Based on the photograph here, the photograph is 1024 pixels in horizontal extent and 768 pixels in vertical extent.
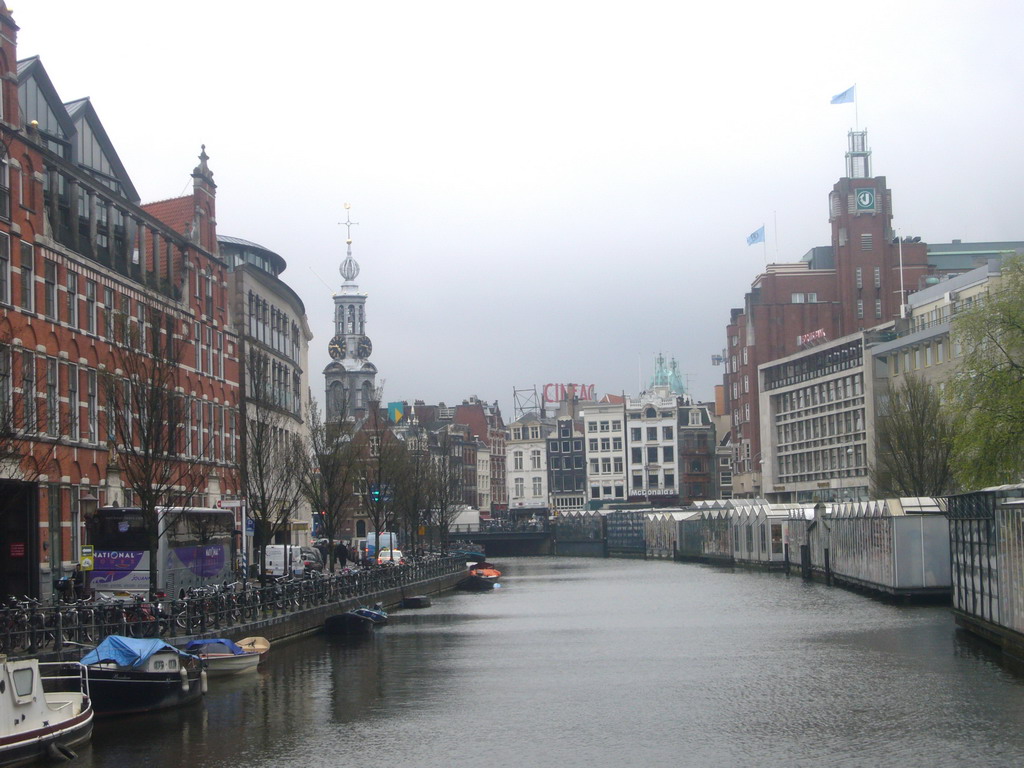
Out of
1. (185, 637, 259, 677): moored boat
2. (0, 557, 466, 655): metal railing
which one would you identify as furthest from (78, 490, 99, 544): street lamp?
(185, 637, 259, 677): moored boat

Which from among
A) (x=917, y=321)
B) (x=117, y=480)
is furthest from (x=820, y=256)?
(x=117, y=480)

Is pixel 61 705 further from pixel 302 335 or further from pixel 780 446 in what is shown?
pixel 780 446

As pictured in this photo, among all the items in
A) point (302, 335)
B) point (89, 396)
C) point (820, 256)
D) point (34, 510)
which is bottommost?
point (34, 510)

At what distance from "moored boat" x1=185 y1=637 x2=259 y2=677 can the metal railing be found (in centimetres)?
96

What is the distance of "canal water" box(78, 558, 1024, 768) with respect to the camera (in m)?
27.5

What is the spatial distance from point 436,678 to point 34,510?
17.1 m

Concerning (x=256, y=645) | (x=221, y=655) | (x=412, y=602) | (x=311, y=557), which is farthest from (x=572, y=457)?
(x=221, y=655)

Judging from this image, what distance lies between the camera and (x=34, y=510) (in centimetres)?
4884

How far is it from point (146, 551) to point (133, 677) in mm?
14981

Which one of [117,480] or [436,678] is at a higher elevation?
[117,480]

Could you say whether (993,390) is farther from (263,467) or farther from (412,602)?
(412,602)

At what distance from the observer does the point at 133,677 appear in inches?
1272

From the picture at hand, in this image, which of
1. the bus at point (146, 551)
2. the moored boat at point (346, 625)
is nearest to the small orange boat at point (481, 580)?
the moored boat at point (346, 625)

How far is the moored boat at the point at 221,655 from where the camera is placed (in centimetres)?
3991
